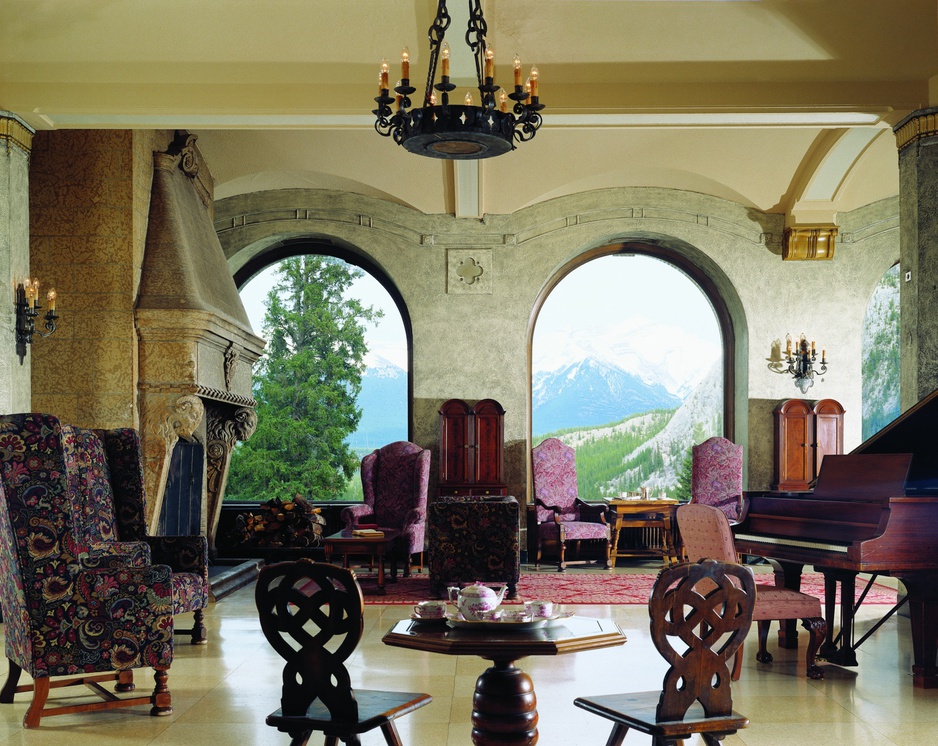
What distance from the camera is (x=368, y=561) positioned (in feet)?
33.0

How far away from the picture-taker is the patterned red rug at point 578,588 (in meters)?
7.45

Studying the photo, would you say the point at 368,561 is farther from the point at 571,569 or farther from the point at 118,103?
the point at 118,103

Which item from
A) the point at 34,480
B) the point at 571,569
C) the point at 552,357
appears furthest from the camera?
the point at 552,357

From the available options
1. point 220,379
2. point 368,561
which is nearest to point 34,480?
point 220,379

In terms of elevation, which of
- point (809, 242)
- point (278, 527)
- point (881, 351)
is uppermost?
point (809, 242)

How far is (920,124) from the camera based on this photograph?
6.67 metres

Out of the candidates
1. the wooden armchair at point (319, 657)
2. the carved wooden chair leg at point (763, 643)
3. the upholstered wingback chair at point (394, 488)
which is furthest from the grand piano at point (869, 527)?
the upholstered wingback chair at point (394, 488)

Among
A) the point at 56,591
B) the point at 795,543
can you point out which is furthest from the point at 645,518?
the point at 56,591

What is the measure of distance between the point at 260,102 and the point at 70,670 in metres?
4.07

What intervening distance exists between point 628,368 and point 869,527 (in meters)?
6.39

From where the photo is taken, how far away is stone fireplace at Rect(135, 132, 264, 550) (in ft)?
24.1

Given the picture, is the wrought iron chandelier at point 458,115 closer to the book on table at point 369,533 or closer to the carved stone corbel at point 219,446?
the book on table at point 369,533

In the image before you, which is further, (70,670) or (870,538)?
(870,538)

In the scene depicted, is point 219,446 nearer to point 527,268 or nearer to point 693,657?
point 527,268
